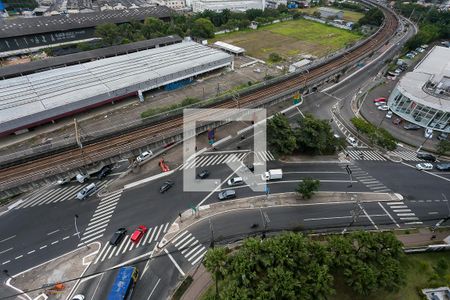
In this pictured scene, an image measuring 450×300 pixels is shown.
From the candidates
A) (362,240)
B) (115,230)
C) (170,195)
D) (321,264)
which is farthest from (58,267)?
(362,240)

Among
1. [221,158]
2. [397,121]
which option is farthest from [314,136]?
[397,121]

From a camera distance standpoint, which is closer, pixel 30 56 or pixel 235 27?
pixel 30 56

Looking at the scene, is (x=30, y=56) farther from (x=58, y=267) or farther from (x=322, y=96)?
(x=322, y=96)

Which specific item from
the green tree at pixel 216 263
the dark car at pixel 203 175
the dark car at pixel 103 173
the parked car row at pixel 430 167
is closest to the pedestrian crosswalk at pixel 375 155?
the parked car row at pixel 430 167

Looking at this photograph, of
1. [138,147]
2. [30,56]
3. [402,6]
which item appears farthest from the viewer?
[402,6]

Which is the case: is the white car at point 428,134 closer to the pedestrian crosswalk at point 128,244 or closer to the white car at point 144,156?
the pedestrian crosswalk at point 128,244

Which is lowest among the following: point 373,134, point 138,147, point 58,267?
point 58,267

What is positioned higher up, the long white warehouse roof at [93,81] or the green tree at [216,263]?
the long white warehouse roof at [93,81]
